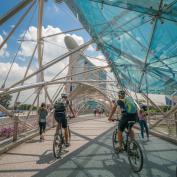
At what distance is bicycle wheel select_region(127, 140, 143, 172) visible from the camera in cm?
569

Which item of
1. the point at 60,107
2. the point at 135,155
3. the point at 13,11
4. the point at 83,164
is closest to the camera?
the point at 135,155

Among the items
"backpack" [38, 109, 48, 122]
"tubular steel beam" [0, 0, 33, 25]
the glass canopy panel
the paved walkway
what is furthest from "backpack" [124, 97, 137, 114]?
"backpack" [38, 109, 48, 122]

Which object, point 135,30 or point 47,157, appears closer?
point 47,157

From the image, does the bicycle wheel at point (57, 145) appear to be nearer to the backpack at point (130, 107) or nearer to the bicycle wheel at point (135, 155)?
the bicycle wheel at point (135, 155)

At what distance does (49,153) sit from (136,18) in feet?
19.4

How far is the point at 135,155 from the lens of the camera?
19.6ft

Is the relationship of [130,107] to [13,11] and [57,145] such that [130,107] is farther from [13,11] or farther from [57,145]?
[13,11]

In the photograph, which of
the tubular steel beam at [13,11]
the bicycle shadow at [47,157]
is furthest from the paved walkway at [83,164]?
the tubular steel beam at [13,11]

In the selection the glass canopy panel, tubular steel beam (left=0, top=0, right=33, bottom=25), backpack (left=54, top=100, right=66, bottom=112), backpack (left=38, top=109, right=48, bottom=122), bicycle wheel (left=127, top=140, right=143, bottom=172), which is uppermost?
the glass canopy panel

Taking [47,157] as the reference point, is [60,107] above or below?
above

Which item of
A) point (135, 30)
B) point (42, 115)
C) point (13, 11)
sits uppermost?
point (135, 30)

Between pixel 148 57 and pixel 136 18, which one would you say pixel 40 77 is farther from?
pixel 136 18

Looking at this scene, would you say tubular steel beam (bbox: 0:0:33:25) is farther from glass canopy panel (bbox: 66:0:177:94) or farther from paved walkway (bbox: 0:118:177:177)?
paved walkway (bbox: 0:118:177:177)

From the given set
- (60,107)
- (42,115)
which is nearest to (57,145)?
(60,107)
